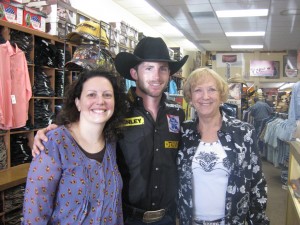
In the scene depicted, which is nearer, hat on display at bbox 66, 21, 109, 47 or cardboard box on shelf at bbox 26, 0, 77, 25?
hat on display at bbox 66, 21, 109, 47

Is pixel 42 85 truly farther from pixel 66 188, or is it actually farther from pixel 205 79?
pixel 66 188

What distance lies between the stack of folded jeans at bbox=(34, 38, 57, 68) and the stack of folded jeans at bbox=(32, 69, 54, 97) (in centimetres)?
14

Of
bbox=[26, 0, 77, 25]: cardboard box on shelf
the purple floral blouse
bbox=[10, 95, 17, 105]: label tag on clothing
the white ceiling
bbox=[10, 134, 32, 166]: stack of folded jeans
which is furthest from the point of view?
the white ceiling

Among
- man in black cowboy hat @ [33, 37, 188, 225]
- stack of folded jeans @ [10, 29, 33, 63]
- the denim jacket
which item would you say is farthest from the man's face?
stack of folded jeans @ [10, 29, 33, 63]

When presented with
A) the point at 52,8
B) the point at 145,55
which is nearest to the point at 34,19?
the point at 52,8

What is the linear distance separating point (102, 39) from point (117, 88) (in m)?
1.99

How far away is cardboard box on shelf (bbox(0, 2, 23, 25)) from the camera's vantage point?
3.60 m

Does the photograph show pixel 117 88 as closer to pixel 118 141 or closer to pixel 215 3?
pixel 118 141

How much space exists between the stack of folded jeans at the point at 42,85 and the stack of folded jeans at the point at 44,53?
0.47ft

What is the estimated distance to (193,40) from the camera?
449 inches

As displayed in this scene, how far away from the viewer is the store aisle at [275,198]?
14.8 ft

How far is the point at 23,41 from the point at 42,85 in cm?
64

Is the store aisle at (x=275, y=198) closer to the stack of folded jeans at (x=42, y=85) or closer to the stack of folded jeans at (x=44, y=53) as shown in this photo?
the stack of folded jeans at (x=42, y=85)

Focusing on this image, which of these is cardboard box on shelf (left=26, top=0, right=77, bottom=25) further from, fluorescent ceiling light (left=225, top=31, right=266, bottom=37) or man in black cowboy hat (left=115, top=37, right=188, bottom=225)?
fluorescent ceiling light (left=225, top=31, right=266, bottom=37)
